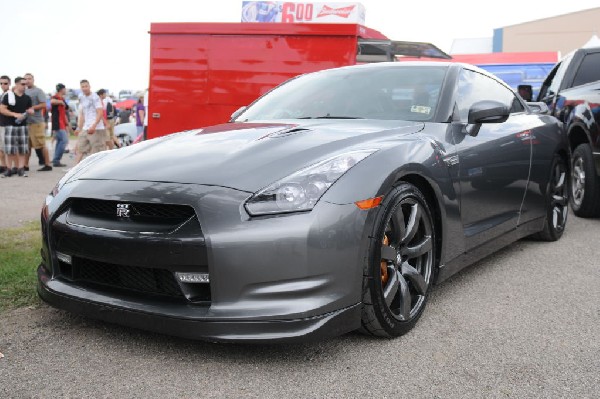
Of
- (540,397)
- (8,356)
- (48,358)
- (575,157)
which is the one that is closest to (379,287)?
(540,397)

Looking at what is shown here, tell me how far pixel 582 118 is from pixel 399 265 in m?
4.09

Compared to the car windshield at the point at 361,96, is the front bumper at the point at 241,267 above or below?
below

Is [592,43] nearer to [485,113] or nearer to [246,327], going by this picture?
[485,113]

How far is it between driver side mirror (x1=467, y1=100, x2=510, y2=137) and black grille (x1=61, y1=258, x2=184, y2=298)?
2042mm

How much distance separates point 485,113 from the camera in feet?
12.2

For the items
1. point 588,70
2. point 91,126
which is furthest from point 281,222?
point 91,126

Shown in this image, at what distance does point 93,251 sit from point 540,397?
188 cm

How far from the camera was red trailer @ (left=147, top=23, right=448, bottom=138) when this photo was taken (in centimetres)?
894

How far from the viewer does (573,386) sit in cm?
247

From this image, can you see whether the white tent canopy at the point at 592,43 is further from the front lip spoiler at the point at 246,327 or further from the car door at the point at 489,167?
the front lip spoiler at the point at 246,327

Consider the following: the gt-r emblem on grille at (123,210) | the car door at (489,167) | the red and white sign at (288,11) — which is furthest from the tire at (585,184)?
the red and white sign at (288,11)

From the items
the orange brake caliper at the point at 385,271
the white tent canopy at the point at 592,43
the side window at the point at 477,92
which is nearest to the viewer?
the orange brake caliper at the point at 385,271

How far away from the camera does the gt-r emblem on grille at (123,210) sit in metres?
2.69

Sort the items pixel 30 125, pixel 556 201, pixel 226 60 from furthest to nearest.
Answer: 1. pixel 30 125
2. pixel 226 60
3. pixel 556 201
